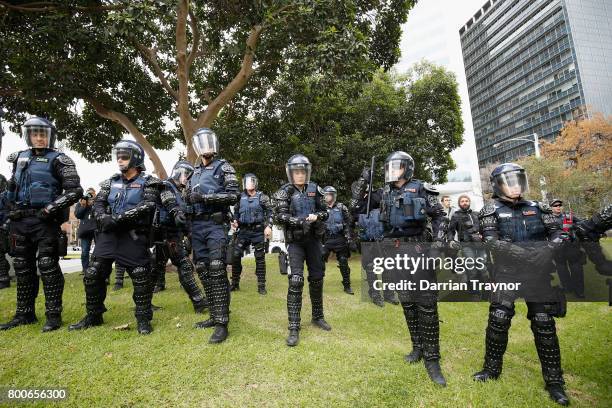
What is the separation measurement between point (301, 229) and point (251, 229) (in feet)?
12.3

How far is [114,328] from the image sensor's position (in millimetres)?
4695

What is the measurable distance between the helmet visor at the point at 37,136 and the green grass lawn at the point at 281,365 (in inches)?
102

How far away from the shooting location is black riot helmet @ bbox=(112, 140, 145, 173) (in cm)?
475

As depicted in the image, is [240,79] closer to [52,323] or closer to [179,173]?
[179,173]

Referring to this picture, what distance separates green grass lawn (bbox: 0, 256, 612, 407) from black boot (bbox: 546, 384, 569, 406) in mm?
70

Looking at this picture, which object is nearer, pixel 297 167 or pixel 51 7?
pixel 297 167

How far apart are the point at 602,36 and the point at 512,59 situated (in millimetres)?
15036

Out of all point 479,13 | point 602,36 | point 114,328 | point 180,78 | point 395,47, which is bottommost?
point 114,328

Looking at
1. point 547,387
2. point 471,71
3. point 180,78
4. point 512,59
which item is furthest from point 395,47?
point 471,71

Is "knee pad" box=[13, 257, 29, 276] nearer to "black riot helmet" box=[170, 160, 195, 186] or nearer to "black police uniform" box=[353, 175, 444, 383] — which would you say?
"black riot helmet" box=[170, 160, 195, 186]

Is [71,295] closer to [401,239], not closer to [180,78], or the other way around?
[180,78]

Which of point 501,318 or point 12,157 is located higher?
point 12,157

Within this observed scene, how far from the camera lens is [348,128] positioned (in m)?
17.7

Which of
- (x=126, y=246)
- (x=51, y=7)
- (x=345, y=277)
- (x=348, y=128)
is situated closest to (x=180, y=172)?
(x=126, y=246)
